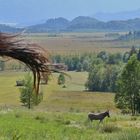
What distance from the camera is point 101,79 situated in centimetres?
13862

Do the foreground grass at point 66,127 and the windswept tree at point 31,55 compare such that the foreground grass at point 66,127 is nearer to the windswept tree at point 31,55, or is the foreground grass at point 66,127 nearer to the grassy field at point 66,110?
the grassy field at point 66,110

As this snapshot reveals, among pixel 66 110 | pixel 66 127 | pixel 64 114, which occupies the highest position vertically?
pixel 66 127

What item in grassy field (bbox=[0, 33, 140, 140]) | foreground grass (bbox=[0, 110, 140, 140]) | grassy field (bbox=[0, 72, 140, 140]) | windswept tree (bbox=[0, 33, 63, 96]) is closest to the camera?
windswept tree (bbox=[0, 33, 63, 96])

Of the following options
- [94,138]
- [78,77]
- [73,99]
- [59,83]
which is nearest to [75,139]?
[94,138]

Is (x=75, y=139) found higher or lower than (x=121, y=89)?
higher

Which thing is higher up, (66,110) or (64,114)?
(64,114)

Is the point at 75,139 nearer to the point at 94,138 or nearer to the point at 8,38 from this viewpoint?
the point at 94,138

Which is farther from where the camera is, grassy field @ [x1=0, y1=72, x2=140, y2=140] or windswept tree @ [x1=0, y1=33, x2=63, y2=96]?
grassy field @ [x1=0, y1=72, x2=140, y2=140]

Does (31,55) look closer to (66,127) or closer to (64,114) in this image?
(66,127)

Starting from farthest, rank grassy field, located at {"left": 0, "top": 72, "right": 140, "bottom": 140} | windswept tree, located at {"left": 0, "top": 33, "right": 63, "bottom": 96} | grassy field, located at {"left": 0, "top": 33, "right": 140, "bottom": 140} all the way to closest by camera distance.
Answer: grassy field, located at {"left": 0, "top": 72, "right": 140, "bottom": 140}
grassy field, located at {"left": 0, "top": 33, "right": 140, "bottom": 140}
windswept tree, located at {"left": 0, "top": 33, "right": 63, "bottom": 96}

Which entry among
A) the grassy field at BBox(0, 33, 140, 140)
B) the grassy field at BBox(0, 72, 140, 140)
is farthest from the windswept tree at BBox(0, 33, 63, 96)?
the grassy field at BBox(0, 72, 140, 140)

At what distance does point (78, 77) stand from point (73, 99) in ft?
204

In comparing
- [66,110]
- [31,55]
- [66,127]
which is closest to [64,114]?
[66,127]

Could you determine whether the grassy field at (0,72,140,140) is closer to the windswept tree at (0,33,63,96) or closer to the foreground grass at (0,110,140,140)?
the foreground grass at (0,110,140,140)
